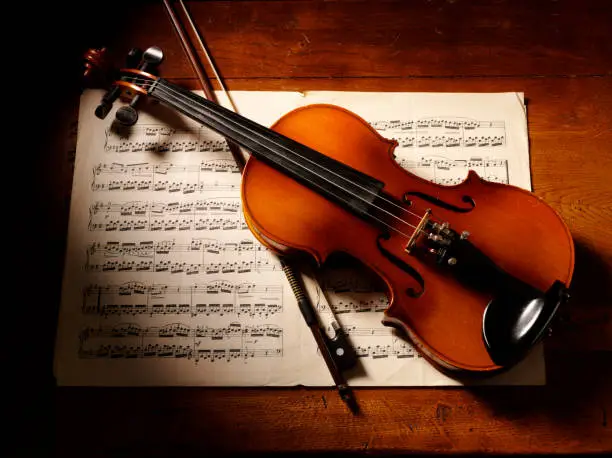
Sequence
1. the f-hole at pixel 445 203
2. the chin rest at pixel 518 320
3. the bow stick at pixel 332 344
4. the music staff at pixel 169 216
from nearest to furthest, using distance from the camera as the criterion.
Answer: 1. the chin rest at pixel 518 320
2. the f-hole at pixel 445 203
3. the bow stick at pixel 332 344
4. the music staff at pixel 169 216

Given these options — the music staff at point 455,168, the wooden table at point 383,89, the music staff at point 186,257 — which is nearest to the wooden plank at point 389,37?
the wooden table at point 383,89

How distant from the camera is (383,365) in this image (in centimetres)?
131

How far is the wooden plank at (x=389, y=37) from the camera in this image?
148 centimetres

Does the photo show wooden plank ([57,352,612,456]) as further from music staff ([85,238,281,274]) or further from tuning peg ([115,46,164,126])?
tuning peg ([115,46,164,126])

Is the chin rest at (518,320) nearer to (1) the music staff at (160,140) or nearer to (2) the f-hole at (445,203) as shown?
(2) the f-hole at (445,203)

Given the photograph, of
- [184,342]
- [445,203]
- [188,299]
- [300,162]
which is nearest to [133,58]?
[300,162]

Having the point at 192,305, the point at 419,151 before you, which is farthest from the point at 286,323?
the point at 419,151

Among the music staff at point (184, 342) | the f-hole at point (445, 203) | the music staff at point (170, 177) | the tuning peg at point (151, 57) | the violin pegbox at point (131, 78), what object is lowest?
the music staff at point (184, 342)

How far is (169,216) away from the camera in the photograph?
1.40 meters

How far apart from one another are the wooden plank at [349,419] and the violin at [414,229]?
186 mm

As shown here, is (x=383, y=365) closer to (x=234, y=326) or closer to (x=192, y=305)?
(x=234, y=326)

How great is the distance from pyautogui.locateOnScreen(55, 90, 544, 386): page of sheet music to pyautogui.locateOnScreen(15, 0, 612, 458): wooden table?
0.05 metres

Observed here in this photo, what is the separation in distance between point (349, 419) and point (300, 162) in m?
0.66

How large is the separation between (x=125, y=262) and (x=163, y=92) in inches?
18.1
